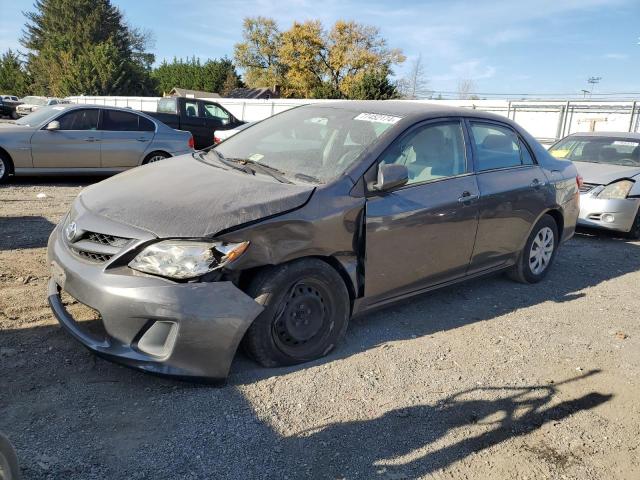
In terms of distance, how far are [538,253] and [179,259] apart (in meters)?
3.94

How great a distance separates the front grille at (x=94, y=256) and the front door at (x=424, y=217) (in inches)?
64.8

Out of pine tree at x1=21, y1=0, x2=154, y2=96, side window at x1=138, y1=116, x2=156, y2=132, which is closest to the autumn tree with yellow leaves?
pine tree at x1=21, y1=0, x2=154, y2=96

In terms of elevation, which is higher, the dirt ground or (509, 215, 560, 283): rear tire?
(509, 215, 560, 283): rear tire

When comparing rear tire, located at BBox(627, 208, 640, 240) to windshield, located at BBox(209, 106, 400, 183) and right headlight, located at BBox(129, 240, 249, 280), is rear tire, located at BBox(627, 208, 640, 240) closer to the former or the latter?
windshield, located at BBox(209, 106, 400, 183)

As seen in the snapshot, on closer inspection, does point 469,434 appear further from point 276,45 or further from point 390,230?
point 276,45

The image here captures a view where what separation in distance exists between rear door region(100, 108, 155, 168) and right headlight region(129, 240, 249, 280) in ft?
25.1

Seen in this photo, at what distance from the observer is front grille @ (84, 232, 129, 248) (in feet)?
9.76

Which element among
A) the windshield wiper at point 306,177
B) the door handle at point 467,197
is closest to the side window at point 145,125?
the windshield wiper at point 306,177

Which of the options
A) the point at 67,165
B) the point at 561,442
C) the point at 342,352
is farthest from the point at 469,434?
the point at 67,165

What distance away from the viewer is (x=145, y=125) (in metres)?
10.3

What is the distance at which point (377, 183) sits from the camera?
361cm

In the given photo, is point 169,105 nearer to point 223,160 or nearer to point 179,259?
point 223,160

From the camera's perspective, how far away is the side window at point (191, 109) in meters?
15.8

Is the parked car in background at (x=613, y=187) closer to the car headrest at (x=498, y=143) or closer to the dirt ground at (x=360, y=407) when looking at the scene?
the car headrest at (x=498, y=143)
